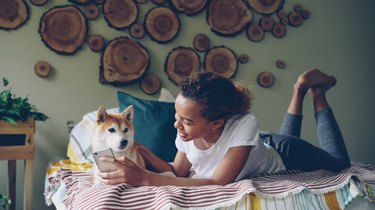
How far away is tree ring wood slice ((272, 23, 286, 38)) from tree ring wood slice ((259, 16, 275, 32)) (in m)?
0.03

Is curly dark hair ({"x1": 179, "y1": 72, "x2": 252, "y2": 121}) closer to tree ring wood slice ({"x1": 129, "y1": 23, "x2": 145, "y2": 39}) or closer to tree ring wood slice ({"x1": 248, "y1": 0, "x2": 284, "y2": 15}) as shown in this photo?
tree ring wood slice ({"x1": 129, "y1": 23, "x2": 145, "y2": 39})

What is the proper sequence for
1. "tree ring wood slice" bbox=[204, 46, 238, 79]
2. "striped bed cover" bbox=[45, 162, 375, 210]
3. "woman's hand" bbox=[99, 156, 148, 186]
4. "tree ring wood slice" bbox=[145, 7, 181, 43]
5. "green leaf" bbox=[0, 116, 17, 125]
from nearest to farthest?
"striped bed cover" bbox=[45, 162, 375, 210] < "woman's hand" bbox=[99, 156, 148, 186] < "green leaf" bbox=[0, 116, 17, 125] < "tree ring wood slice" bbox=[145, 7, 181, 43] < "tree ring wood slice" bbox=[204, 46, 238, 79]

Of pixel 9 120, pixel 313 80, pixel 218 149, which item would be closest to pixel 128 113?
pixel 218 149

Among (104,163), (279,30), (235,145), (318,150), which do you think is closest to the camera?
(104,163)

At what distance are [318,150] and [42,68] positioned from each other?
1467mm

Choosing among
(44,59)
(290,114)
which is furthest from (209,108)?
(44,59)

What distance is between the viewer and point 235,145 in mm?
1139

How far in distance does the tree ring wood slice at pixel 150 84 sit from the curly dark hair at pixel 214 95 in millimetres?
1051

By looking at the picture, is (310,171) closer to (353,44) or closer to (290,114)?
(290,114)

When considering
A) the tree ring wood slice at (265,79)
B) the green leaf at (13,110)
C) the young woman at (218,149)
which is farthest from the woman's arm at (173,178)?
the tree ring wood slice at (265,79)

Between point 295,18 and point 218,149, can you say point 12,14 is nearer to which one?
point 218,149

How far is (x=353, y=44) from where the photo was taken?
2652 mm

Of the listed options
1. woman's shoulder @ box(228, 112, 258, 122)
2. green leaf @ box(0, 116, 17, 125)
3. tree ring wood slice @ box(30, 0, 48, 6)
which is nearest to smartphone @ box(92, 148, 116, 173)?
woman's shoulder @ box(228, 112, 258, 122)

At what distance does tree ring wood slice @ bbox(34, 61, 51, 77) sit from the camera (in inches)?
80.7
